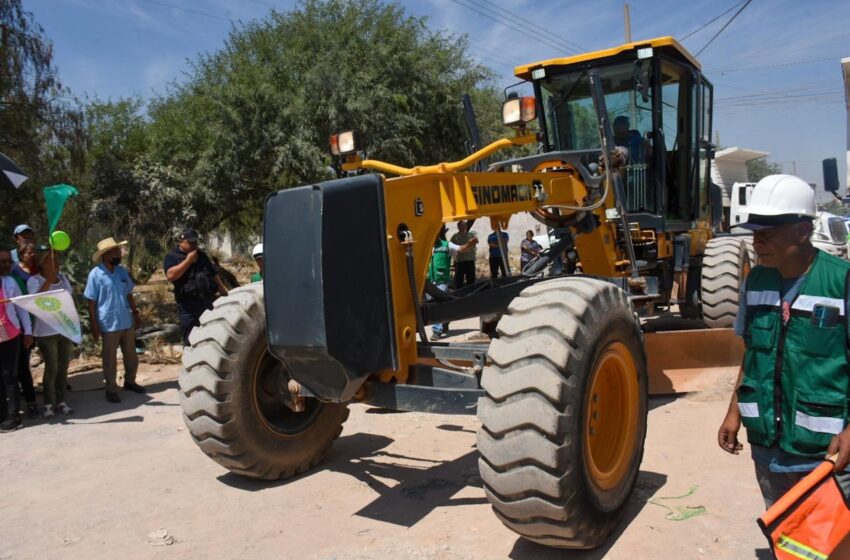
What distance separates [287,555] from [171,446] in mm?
2540

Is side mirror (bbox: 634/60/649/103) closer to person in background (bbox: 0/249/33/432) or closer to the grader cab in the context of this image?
the grader cab

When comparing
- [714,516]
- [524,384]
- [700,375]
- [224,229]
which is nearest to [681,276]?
[700,375]

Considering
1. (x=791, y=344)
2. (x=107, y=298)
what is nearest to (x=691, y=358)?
(x=791, y=344)

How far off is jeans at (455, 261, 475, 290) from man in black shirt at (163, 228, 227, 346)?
4.90 meters

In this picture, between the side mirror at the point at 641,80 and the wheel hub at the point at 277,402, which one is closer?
the wheel hub at the point at 277,402

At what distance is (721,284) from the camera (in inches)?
286

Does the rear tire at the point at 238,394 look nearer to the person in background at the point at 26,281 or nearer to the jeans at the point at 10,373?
the jeans at the point at 10,373

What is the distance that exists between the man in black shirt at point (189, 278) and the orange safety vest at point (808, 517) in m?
6.45

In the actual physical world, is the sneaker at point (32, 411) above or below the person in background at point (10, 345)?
below

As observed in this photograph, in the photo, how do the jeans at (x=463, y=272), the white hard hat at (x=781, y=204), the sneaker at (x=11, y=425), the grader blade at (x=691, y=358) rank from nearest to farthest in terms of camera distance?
the white hard hat at (x=781, y=204) → the grader blade at (x=691, y=358) → the sneaker at (x=11, y=425) → the jeans at (x=463, y=272)

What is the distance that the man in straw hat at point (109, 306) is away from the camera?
762 cm

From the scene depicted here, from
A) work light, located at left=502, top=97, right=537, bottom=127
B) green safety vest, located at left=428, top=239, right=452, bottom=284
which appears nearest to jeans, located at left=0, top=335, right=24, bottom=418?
work light, located at left=502, top=97, right=537, bottom=127

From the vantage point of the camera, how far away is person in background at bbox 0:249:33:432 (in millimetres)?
6605

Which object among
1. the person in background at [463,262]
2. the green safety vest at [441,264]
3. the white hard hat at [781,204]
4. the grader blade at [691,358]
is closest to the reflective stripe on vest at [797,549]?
the white hard hat at [781,204]
